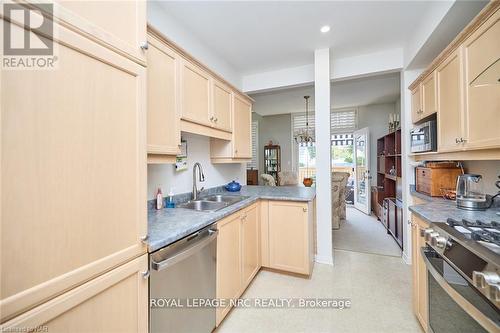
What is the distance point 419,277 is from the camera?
63.4 inches

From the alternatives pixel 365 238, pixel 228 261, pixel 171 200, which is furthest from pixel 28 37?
pixel 365 238

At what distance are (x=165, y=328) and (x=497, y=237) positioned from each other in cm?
172

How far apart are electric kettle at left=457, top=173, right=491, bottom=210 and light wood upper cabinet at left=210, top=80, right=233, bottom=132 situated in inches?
85.4

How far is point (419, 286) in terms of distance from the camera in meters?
1.62

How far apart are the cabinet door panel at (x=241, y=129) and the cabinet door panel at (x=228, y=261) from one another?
42.1 inches

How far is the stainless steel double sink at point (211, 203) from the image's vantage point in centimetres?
217

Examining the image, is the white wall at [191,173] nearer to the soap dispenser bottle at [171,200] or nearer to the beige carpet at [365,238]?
the soap dispenser bottle at [171,200]

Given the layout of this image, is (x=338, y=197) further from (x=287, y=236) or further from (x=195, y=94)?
(x=195, y=94)

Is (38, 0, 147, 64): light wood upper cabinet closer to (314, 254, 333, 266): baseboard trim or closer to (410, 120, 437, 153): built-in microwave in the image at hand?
(410, 120, 437, 153): built-in microwave

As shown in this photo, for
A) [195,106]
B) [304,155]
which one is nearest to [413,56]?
[195,106]

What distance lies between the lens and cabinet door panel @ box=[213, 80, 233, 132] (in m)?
2.23

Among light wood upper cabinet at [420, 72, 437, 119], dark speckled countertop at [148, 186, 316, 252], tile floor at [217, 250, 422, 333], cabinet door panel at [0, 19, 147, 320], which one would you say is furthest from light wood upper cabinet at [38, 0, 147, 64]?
light wood upper cabinet at [420, 72, 437, 119]

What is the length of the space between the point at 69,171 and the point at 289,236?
2118mm

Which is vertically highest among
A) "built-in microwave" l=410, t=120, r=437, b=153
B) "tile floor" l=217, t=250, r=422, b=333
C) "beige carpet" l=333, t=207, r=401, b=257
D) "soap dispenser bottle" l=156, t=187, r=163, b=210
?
"built-in microwave" l=410, t=120, r=437, b=153
